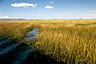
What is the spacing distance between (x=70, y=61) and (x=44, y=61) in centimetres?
114

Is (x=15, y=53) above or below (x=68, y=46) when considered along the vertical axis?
below

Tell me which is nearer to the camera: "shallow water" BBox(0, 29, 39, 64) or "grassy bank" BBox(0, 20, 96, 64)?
"grassy bank" BBox(0, 20, 96, 64)

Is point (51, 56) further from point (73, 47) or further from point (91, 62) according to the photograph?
point (91, 62)

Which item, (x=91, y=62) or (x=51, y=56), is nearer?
(x=91, y=62)

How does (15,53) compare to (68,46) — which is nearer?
(68,46)

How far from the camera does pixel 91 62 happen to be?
3.01 meters

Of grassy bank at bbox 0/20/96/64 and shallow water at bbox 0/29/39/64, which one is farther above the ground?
grassy bank at bbox 0/20/96/64

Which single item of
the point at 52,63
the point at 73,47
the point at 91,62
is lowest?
the point at 52,63

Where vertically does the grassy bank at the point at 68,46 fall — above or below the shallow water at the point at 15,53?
above

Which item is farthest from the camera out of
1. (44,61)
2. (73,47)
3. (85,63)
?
(73,47)

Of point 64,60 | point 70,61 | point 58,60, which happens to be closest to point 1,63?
point 58,60

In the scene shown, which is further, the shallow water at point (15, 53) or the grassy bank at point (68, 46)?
the shallow water at point (15, 53)

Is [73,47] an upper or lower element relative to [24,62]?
upper

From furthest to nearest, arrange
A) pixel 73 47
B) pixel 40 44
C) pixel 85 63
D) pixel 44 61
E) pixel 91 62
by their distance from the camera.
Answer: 1. pixel 40 44
2. pixel 73 47
3. pixel 44 61
4. pixel 85 63
5. pixel 91 62
